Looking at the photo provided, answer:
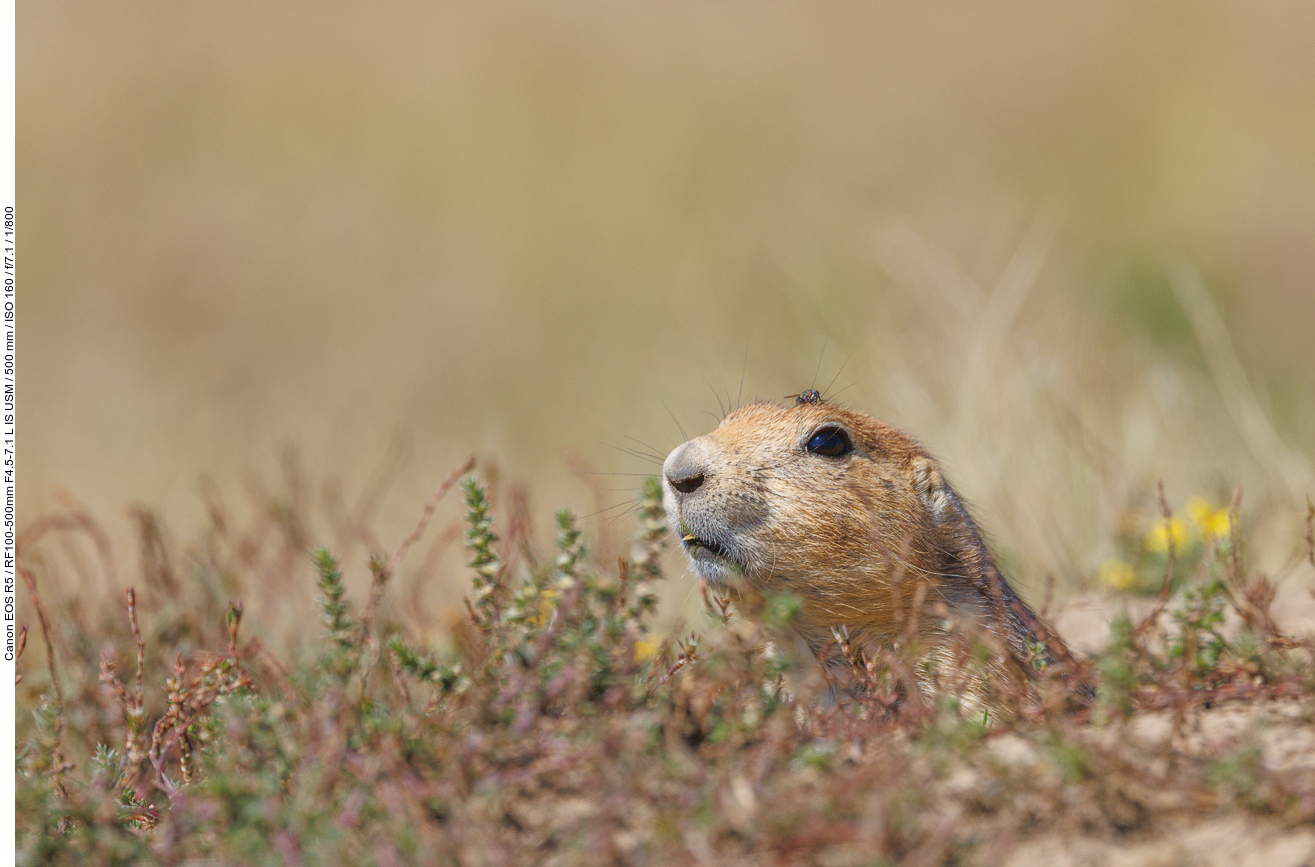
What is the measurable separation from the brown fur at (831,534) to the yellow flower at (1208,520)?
151 centimetres

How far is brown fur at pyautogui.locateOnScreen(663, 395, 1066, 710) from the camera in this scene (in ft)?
12.2

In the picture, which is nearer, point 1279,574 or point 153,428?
point 1279,574

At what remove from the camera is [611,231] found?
14961 mm

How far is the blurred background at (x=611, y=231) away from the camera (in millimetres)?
8414

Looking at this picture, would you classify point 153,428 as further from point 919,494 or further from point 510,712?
point 510,712

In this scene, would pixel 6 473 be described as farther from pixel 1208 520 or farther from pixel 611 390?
pixel 611 390

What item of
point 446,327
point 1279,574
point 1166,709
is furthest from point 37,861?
point 446,327

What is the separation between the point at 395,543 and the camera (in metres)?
7.93

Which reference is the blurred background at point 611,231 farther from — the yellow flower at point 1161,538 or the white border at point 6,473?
the white border at point 6,473

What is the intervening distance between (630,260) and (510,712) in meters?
12.1

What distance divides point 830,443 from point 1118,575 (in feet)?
6.59

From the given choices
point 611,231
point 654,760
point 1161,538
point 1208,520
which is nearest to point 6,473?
point 654,760

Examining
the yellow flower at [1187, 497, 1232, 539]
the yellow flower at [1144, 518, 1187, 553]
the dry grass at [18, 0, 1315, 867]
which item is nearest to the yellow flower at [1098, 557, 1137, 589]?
the dry grass at [18, 0, 1315, 867]

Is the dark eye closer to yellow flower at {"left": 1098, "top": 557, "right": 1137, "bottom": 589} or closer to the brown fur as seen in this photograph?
the brown fur
